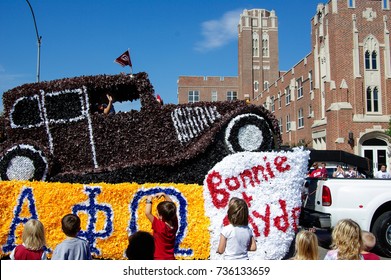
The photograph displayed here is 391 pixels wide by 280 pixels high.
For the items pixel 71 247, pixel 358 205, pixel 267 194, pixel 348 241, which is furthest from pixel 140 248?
pixel 358 205

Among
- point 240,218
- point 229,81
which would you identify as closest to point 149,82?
point 240,218

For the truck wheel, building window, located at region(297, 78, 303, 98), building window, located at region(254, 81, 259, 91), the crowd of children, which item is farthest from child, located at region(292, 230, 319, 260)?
building window, located at region(254, 81, 259, 91)

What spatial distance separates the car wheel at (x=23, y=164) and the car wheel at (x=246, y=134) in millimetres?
3120

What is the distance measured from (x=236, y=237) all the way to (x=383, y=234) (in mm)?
4208

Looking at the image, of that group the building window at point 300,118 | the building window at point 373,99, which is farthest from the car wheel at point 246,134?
the building window at point 300,118

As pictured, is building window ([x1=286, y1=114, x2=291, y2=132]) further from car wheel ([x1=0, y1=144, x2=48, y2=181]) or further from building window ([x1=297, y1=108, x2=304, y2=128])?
car wheel ([x1=0, y1=144, x2=48, y2=181])

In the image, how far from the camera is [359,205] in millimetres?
6715

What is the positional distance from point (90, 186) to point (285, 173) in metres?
3.02

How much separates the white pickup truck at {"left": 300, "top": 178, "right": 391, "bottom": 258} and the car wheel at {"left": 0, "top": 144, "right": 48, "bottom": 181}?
4.62 metres

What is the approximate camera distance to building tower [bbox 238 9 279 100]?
59697 mm

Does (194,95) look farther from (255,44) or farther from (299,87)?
(299,87)

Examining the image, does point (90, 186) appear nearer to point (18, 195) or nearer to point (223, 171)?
point (18, 195)

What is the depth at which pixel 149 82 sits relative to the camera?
7000 mm

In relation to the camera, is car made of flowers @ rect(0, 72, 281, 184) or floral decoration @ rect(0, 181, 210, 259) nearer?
floral decoration @ rect(0, 181, 210, 259)
